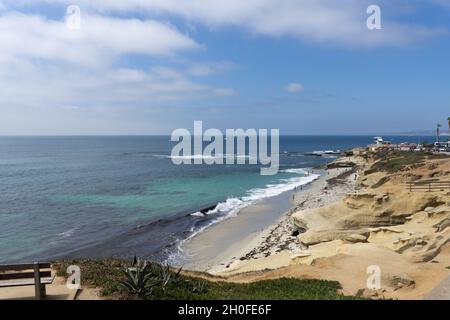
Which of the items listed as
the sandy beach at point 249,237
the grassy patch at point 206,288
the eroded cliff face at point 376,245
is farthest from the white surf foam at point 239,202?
the grassy patch at point 206,288

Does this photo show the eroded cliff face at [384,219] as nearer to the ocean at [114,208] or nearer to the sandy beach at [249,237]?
the sandy beach at [249,237]

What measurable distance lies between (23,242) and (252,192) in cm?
3286

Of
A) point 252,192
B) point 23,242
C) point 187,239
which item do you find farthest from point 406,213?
point 252,192

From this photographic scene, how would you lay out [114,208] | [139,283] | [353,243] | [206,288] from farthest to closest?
[114,208] < [353,243] < [206,288] < [139,283]

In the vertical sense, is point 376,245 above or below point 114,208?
above

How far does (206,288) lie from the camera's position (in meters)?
11.0

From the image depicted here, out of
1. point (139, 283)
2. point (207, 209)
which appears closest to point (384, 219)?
point (139, 283)

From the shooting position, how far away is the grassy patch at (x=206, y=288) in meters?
9.59

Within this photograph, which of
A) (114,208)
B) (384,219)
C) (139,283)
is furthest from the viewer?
(114,208)

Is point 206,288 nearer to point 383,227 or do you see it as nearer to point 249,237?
point 383,227

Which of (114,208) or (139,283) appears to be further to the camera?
(114,208)
